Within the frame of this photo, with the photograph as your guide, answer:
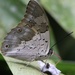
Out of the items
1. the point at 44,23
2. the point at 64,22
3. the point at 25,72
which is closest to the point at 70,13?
the point at 64,22

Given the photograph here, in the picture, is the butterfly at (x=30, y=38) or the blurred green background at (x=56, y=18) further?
the blurred green background at (x=56, y=18)

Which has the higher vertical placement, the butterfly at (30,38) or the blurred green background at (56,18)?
the blurred green background at (56,18)

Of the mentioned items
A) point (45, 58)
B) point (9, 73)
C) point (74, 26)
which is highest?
point (74, 26)

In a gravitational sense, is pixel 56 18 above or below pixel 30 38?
above

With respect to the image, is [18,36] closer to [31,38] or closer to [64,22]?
[31,38]

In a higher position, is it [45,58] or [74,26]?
[74,26]

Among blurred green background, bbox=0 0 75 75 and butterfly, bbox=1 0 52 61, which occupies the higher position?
blurred green background, bbox=0 0 75 75

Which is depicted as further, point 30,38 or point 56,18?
point 56,18

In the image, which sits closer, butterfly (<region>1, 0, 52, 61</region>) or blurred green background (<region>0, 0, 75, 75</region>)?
butterfly (<region>1, 0, 52, 61</region>)
